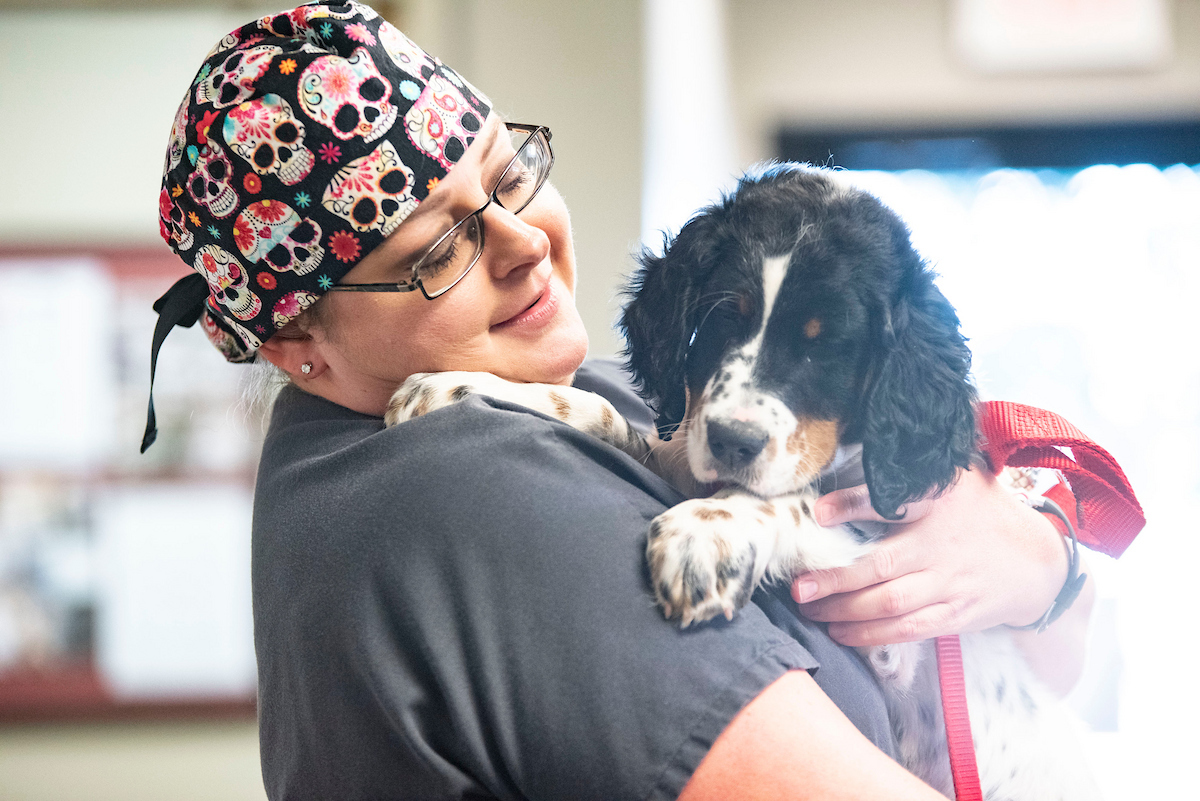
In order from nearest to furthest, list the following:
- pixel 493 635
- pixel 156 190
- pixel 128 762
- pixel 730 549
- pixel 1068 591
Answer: pixel 493 635 < pixel 730 549 < pixel 1068 591 < pixel 156 190 < pixel 128 762

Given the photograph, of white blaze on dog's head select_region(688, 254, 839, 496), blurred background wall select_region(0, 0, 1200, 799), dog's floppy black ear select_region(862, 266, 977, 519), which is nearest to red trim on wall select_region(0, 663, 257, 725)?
blurred background wall select_region(0, 0, 1200, 799)

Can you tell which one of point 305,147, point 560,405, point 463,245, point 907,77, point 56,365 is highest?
point 907,77

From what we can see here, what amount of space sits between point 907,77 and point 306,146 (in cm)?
396

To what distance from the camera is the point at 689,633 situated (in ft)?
2.87

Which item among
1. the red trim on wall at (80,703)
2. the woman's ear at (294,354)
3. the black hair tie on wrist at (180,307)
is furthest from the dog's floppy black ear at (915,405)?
the red trim on wall at (80,703)

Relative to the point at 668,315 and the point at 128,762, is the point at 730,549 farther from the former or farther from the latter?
the point at 128,762

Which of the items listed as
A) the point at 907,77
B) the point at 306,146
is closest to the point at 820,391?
the point at 306,146

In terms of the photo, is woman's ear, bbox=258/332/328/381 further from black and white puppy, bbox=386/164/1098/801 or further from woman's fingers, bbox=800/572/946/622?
woman's fingers, bbox=800/572/946/622

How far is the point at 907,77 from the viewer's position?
4.29 meters

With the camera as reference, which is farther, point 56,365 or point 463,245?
point 56,365

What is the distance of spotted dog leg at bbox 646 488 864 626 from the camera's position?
0.90 meters

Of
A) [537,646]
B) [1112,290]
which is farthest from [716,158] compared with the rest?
[537,646]

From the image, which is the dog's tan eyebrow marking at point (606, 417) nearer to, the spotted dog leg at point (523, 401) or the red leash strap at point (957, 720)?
the spotted dog leg at point (523, 401)

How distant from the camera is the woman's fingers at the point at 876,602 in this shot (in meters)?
1.08
